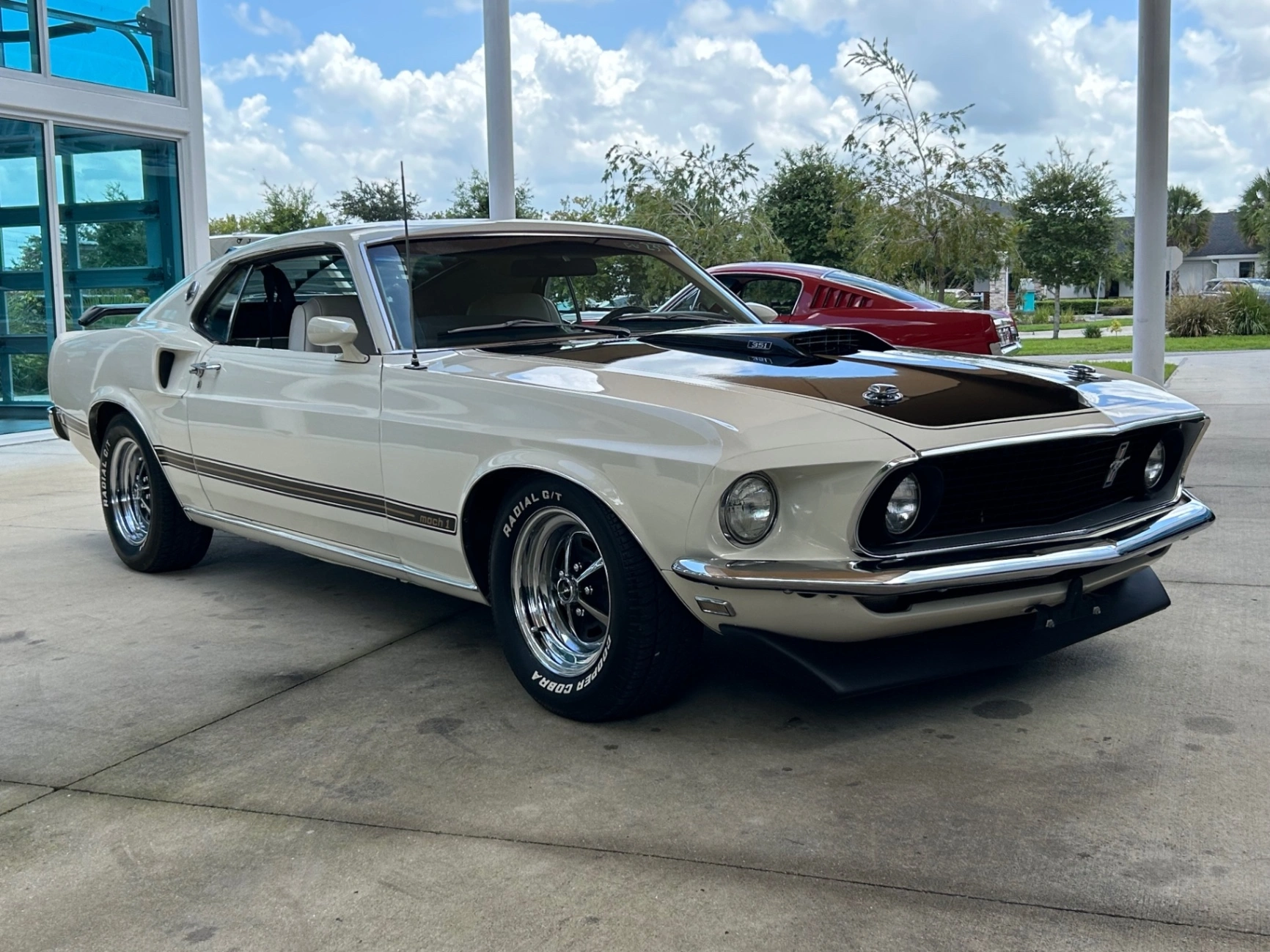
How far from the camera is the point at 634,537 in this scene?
334cm

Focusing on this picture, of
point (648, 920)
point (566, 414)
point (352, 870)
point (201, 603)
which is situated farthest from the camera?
point (201, 603)

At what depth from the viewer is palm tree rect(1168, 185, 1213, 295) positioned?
75.6m

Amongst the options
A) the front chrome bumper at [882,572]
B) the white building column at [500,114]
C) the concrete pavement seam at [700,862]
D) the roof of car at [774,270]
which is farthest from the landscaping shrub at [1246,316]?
the concrete pavement seam at [700,862]

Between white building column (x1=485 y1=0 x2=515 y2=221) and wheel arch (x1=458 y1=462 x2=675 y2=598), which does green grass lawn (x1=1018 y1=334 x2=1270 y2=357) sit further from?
wheel arch (x1=458 y1=462 x2=675 y2=598)

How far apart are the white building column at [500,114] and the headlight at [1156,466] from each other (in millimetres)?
7409

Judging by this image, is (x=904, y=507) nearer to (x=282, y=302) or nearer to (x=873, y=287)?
(x=282, y=302)

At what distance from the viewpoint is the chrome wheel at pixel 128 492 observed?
19.2 feet

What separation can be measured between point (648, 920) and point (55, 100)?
11.4m

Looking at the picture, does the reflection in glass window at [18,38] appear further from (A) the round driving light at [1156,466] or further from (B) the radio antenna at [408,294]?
(A) the round driving light at [1156,466]

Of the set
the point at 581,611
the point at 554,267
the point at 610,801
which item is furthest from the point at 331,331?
the point at 610,801

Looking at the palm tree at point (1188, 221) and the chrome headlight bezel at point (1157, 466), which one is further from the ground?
the palm tree at point (1188, 221)

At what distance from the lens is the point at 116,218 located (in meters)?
12.4

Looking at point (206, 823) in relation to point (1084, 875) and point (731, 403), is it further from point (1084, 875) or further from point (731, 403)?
point (1084, 875)

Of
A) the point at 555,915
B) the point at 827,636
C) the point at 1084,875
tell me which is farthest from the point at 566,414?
the point at 1084,875
